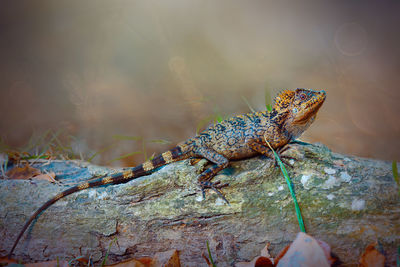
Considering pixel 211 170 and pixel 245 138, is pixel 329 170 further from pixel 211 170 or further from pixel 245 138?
pixel 211 170

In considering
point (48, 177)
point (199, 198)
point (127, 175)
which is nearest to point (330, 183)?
point (199, 198)

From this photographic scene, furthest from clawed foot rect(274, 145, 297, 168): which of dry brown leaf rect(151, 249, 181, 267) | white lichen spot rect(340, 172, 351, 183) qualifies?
dry brown leaf rect(151, 249, 181, 267)

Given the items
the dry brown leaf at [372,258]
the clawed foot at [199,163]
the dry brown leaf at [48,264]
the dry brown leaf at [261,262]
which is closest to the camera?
the dry brown leaf at [372,258]

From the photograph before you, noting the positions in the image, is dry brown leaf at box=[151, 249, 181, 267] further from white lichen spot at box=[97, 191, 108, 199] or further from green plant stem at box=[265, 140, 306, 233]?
green plant stem at box=[265, 140, 306, 233]

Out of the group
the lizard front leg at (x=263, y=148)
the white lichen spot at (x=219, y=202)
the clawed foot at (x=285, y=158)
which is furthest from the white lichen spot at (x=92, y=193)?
the clawed foot at (x=285, y=158)

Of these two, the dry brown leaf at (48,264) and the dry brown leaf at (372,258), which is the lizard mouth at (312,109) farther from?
the dry brown leaf at (48,264)

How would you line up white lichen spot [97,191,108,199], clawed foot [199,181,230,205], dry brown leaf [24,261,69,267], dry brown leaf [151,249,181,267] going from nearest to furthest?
dry brown leaf [151,249,181,267] → dry brown leaf [24,261,69,267] → clawed foot [199,181,230,205] → white lichen spot [97,191,108,199]
